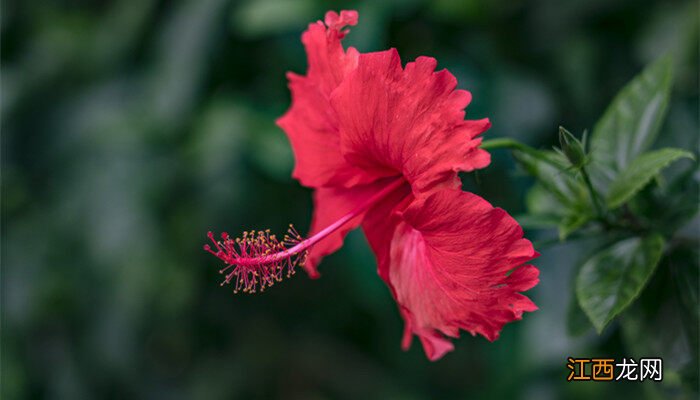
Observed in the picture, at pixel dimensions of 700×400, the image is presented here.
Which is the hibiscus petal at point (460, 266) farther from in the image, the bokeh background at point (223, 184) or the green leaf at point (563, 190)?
the bokeh background at point (223, 184)

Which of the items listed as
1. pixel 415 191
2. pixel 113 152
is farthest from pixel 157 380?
pixel 415 191

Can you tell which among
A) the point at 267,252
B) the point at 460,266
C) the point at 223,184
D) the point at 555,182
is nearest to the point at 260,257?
the point at 267,252

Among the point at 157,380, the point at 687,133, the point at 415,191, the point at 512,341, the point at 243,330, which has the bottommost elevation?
the point at 157,380

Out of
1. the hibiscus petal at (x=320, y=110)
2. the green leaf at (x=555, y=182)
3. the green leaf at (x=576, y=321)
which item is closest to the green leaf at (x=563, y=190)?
the green leaf at (x=555, y=182)

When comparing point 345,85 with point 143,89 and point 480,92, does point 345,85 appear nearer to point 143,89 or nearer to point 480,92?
point 480,92

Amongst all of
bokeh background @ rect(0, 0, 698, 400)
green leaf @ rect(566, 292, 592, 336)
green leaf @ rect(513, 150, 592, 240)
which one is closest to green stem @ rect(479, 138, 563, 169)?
green leaf @ rect(513, 150, 592, 240)

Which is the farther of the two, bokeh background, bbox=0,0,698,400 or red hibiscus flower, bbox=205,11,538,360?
bokeh background, bbox=0,0,698,400

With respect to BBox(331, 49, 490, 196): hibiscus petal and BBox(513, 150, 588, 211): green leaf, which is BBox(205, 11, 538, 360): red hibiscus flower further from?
BBox(513, 150, 588, 211): green leaf
